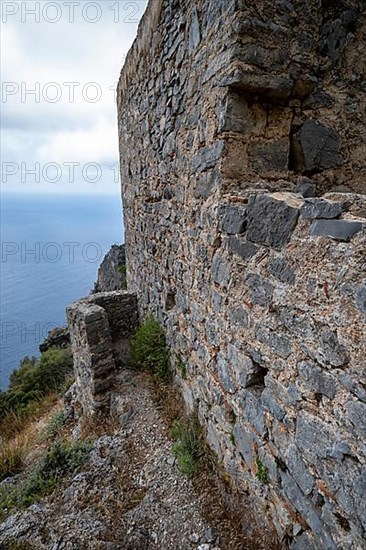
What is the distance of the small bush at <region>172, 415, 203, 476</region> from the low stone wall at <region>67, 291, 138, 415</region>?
1463 millimetres

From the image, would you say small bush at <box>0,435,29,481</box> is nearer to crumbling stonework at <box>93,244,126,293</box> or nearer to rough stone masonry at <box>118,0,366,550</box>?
rough stone masonry at <box>118,0,366,550</box>

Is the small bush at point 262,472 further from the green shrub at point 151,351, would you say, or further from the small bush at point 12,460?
the small bush at point 12,460

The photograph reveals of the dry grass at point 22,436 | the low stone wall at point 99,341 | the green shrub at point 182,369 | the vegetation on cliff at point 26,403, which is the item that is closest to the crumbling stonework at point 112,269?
the vegetation on cliff at point 26,403

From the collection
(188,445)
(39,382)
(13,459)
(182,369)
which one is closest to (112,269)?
(39,382)

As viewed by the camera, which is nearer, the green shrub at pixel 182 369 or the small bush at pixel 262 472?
the small bush at pixel 262 472

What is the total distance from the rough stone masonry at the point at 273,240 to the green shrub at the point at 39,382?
6.31 meters

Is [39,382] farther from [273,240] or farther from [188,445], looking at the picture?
[273,240]

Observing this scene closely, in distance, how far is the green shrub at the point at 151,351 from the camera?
4.05 m

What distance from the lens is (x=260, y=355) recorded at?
197 centimetres

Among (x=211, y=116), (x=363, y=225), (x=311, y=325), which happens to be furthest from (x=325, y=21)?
(x=311, y=325)

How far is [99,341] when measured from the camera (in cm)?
438

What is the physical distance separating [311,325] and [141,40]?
4037 millimetres

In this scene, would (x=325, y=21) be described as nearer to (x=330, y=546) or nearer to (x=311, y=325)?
(x=311, y=325)

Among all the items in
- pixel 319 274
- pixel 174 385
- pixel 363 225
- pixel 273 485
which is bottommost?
pixel 174 385
